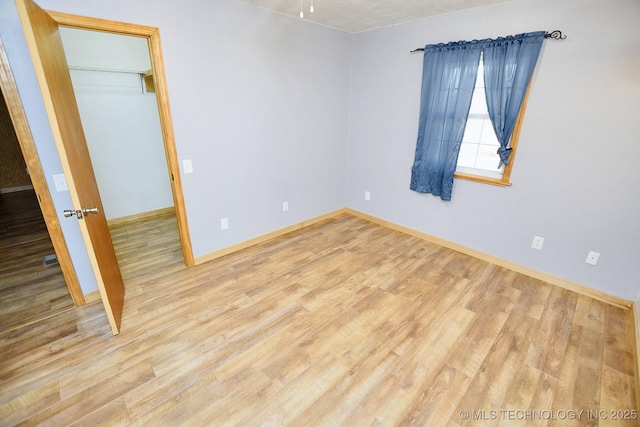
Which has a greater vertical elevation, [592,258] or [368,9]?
[368,9]

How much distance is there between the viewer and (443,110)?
3.02 metres

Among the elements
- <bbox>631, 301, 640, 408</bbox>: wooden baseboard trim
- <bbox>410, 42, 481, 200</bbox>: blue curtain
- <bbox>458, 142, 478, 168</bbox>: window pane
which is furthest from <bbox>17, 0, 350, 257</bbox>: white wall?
<bbox>631, 301, 640, 408</bbox>: wooden baseboard trim

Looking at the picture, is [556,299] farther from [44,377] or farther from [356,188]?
[44,377]

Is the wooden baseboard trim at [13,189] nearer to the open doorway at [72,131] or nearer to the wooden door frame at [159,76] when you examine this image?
the open doorway at [72,131]

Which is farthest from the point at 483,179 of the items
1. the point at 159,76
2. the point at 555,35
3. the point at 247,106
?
the point at 159,76

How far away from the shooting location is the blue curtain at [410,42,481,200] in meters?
2.80

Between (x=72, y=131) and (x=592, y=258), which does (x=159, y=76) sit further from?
(x=592, y=258)

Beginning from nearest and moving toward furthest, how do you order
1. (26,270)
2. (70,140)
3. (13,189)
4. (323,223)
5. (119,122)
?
(70,140) → (26,270) → (119,122) → (323,223) → (13,189)

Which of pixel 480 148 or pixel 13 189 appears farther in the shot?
pixel 13 189

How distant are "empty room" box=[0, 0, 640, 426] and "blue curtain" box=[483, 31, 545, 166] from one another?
0.7 inches

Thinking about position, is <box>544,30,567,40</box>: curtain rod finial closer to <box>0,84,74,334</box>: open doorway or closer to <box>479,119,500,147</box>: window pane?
<box>479,119,500,147</box>: window pane

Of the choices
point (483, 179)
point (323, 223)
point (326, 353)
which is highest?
point (483, 179)

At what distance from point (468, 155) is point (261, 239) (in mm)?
2561

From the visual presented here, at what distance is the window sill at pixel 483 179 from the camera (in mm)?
2798
